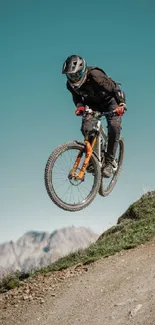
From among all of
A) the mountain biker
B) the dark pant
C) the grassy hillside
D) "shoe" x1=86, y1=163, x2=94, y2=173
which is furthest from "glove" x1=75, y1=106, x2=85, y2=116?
the grassy hillside

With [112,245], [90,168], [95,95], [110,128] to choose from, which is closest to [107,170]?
[90,168]

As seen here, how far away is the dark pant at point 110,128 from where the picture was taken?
39.5 feet

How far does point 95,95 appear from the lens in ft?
39.9

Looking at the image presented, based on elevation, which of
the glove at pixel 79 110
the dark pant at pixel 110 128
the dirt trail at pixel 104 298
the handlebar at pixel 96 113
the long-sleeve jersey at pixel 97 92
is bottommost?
the dirt trail at pixel 104 298

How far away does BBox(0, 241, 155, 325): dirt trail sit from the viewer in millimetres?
9195

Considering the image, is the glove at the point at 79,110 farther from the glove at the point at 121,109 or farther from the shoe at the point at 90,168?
the shoe at the point at 90,168

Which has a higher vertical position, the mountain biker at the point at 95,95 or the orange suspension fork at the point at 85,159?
the mountain biker at the point at 95,95

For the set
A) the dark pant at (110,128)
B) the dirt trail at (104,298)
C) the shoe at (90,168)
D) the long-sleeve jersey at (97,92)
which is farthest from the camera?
the shoe at (90,168)

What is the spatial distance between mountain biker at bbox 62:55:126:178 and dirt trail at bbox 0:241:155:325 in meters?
2.53

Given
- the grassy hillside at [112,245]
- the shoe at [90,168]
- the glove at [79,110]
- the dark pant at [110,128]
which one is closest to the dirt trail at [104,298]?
the grassy hillside at [112,245]

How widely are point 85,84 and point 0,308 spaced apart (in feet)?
19.3

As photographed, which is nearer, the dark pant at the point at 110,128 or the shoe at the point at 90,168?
the dark pant at the point at 110,128

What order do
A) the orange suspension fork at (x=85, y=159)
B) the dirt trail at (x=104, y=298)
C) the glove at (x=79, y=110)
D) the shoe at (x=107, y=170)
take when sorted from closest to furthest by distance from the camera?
the dirt trail at (x=104, y=298) → the orange suspension fork at (x=85, y=159) → the glove at (x=79, y=110) → the shoe at (x=107, y=170)

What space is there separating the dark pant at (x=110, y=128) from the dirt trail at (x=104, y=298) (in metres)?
2.72
